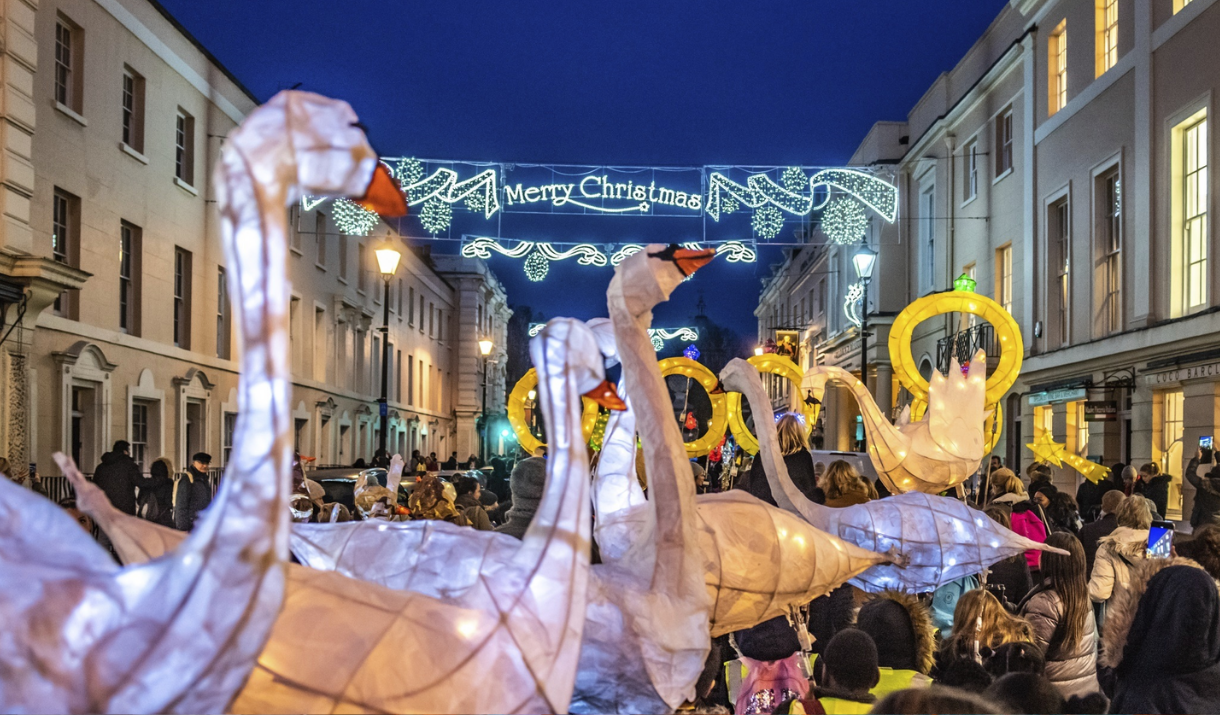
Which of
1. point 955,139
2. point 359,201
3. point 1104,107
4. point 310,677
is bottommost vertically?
point 310,677

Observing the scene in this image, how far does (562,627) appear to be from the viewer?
6.97 ft

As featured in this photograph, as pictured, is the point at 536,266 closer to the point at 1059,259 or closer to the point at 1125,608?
the point at 1059,259

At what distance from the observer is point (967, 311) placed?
8117mm

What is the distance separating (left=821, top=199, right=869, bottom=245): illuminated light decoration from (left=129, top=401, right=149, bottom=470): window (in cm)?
1345

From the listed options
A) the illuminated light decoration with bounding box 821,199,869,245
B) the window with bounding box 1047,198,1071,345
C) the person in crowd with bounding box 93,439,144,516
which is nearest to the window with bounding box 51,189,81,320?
the person in crowd with bounding box 93,439,144,516

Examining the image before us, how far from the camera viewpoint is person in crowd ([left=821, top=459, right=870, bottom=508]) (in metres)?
7.01

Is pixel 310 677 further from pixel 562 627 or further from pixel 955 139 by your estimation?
pixel 955 139

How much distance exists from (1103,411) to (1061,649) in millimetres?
14446

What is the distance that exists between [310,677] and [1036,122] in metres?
22.8

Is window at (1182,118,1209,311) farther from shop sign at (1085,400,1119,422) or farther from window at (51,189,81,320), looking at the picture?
window at (51,189,81,320)

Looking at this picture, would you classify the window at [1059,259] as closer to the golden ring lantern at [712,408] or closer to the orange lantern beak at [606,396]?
the golden ring lantern at [712,408]

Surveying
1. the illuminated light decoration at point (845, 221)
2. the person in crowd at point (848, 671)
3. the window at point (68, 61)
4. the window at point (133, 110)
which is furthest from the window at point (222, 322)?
the person in crowd at point (848, 671)

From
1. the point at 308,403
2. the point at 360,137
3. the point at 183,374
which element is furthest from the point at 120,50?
the point at 360,137

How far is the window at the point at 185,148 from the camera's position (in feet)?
67.6
